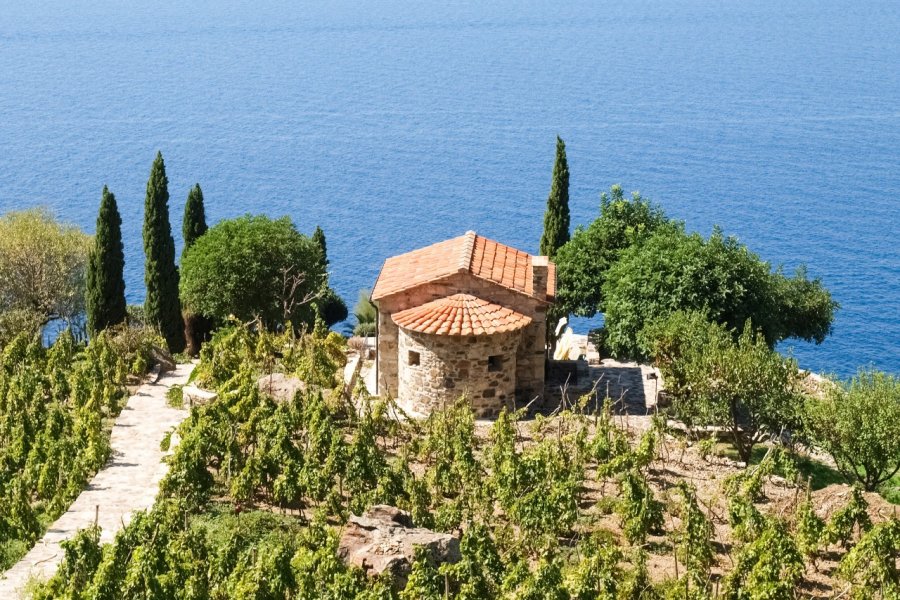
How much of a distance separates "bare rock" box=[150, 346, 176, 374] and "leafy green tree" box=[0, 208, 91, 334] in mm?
14780

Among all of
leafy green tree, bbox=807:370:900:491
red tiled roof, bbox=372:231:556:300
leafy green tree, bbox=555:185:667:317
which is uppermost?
leafy green tree, bbox=555:185:667:317

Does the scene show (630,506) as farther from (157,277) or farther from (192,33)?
(192,33)

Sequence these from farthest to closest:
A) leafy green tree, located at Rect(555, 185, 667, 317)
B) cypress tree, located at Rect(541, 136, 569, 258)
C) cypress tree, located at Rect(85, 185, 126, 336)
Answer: cypress tree, located at Rect(541, 136, 569, 258)
leafy green tree, located at Rect(555, 185, 667, 317)
cypress tree, located at Rect(85, 185, 126, 336)

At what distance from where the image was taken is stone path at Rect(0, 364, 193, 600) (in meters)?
24.0

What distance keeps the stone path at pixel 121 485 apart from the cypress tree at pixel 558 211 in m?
20.1

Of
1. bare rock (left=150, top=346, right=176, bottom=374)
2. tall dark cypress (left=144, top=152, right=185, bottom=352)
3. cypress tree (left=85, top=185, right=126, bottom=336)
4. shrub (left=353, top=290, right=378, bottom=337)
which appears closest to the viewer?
bare rock (left=150, top=346, right=176, bottom=374)

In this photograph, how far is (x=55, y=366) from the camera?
3634 cm

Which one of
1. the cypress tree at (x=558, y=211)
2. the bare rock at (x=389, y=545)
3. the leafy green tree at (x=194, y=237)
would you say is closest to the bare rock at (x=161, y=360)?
the leafy green tree at (x=194, y=237)

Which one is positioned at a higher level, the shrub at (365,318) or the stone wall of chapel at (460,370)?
the shrub at (365,318)

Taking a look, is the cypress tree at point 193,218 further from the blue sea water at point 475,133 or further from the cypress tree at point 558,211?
the blue sea water at point 475,133

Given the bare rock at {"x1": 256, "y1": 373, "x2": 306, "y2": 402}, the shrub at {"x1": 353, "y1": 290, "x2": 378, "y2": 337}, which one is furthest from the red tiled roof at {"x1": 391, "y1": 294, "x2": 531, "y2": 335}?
the shrub at {"x1": 353, "y1": 290, "x2": 378, "y2": 337}

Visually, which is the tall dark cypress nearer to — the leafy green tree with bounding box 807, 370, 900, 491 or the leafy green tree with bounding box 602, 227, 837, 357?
the leafy green tree with bounding box 602, 227, 837, 357

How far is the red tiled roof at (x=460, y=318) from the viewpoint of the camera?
34438mm

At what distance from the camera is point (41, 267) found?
5350 cm
